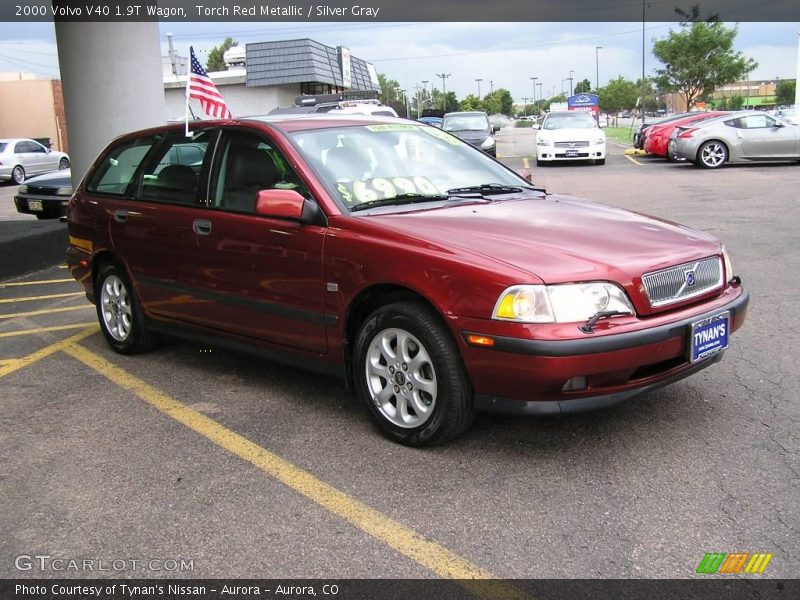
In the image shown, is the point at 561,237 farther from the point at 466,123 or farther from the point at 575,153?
the point at 466,123

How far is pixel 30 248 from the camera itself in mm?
9977

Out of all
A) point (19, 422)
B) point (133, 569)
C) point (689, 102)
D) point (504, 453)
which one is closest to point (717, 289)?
point (504, 453)

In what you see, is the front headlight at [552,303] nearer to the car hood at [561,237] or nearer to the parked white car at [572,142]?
the car hood at [561,237]

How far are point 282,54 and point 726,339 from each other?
38.8m

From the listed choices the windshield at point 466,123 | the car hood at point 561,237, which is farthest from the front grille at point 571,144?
the car hood at point 561,237

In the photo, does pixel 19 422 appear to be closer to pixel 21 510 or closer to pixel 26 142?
pixel 21 510

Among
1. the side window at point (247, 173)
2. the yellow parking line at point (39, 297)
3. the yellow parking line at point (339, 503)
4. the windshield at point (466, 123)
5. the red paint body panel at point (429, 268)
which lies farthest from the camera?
the windshield at point (466, 123)

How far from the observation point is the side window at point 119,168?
572 centimetres

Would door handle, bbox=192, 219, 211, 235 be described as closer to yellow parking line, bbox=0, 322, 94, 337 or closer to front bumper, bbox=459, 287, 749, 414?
front bumper, bbox=459, 287, 749, 414

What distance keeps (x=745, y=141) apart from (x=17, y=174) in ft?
73.1

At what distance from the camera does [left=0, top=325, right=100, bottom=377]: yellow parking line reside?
5.70m

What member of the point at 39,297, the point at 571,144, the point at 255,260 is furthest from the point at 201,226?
the point at 571,144

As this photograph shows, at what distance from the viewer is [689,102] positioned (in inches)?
1893

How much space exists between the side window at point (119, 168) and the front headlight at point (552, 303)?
10.4ft
